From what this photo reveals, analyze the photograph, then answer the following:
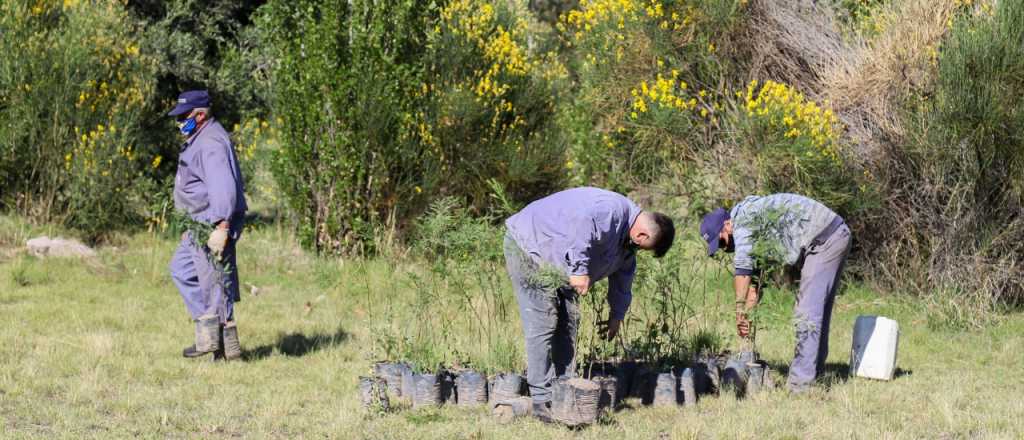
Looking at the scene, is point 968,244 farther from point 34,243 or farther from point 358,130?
point 34,243

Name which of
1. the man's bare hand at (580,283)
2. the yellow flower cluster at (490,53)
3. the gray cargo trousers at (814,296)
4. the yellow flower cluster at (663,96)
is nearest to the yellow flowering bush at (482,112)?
the yellow flower cluster at (490,53)

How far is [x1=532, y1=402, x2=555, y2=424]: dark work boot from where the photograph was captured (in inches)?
278

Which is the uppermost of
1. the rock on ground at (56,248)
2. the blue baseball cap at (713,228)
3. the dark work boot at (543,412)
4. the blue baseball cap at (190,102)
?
the blue baseball cap at (190,102)

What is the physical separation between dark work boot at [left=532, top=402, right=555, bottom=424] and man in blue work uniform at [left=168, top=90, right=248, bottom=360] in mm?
2591

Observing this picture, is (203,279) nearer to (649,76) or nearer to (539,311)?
(539,311)

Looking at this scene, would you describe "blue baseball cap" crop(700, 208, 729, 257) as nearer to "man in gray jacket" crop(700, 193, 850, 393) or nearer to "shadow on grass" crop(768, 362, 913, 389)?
"man in gray jacket" crop(700, 193, 850, 393)

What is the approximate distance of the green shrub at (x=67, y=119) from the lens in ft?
44.3

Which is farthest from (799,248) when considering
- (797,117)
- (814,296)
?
(797,117)

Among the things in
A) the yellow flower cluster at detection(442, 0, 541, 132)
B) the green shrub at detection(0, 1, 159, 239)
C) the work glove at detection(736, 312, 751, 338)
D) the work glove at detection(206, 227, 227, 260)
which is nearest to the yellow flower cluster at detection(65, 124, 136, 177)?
the green shrub at detection(0, 1, 159, 239)

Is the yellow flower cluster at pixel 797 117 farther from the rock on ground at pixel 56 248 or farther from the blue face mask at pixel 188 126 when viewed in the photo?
the rock on ground at pixel 56 248

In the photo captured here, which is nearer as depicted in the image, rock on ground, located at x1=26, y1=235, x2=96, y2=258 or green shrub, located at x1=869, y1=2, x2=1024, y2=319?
green shrub, located at x1=869, y1=2, x2=1024, y2=319

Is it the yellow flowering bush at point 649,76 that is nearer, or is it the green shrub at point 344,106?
the yellow flowering bush at point 649,76

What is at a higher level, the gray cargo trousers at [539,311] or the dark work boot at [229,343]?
the gray cargo trousers at [539,311]

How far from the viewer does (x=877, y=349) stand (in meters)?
8.49
